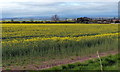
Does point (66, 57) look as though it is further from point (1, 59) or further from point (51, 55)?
point (1, 59)

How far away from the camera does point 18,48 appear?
10555 mm

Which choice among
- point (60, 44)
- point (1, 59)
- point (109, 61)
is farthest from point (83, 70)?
point (60, 44)

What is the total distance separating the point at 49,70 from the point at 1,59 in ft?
10.5

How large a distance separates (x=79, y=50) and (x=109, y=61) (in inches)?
112

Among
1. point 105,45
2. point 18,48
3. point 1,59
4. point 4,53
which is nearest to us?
point 1,59

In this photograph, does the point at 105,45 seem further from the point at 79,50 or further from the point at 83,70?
the point at 83,70

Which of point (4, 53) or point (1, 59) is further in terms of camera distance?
point (4, 53)

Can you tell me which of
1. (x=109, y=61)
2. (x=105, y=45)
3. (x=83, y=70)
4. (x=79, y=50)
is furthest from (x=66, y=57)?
(x=105, y=45)

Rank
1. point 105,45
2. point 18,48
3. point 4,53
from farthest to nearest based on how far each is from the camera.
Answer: point 105,45
point 18,48
point 4,53

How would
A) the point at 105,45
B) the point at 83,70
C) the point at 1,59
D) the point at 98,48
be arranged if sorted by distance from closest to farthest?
1. the point at 83,70
2. the point at 1,59
3. the point at 98,48
4. the point at 105,45

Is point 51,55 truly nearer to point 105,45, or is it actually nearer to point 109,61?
point 109,61

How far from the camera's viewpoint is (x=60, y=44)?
12484 mm

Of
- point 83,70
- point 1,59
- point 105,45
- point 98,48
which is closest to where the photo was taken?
point 83,70

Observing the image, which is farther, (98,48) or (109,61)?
(98,48)
